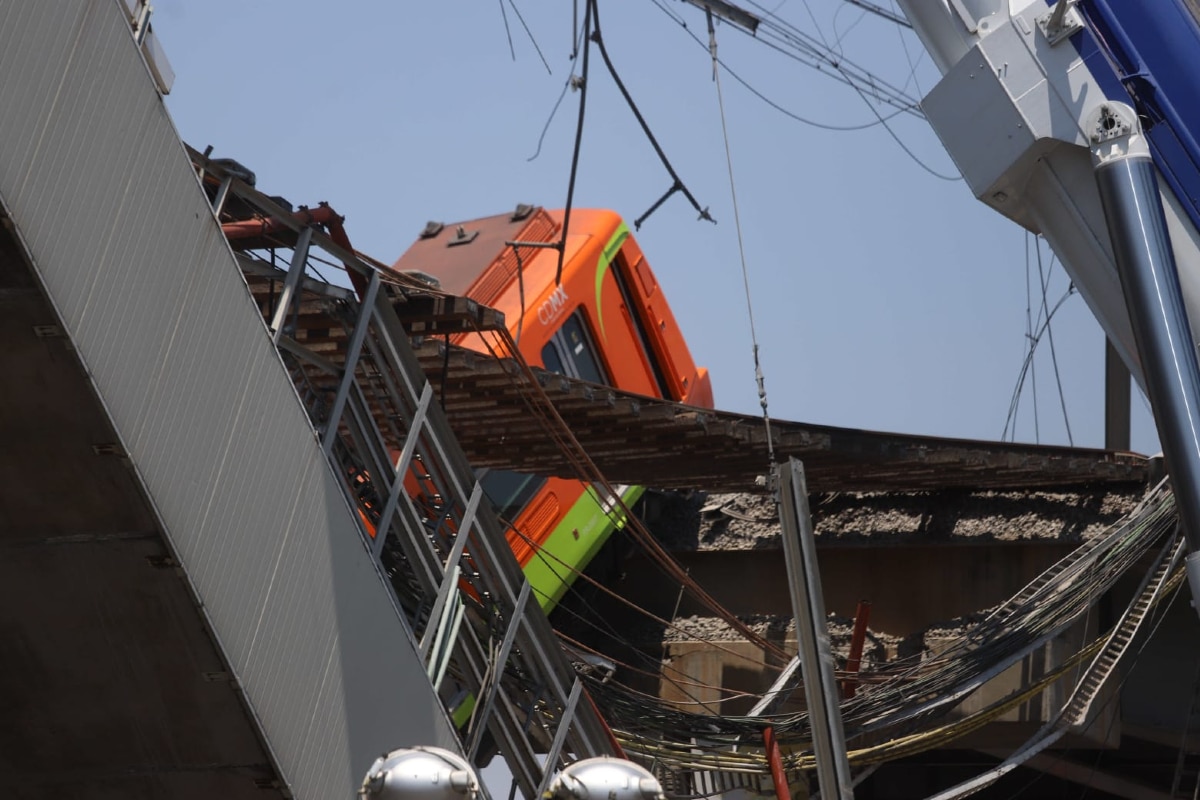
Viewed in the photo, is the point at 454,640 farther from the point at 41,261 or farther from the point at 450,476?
the point at 41,261

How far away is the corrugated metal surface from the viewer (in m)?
5.82

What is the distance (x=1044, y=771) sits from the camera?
1467cm

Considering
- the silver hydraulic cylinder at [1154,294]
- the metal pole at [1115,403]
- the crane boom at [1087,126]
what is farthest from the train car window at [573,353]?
the silver hydraulic cylinder at [1154,294]

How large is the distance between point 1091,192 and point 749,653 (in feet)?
27.0

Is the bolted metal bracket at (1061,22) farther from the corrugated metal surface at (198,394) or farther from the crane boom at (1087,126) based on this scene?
the corrugated metal surface at (198,394)

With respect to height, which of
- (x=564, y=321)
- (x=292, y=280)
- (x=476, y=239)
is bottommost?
(x=292, y=280)

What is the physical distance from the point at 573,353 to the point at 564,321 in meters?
0.45

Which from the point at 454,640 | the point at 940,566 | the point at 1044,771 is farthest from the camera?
the point at 940,566

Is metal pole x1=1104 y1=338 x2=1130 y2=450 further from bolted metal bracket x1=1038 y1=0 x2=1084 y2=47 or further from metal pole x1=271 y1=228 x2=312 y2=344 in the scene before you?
metal pole x1=271 y1=228 x2=312 y2=344

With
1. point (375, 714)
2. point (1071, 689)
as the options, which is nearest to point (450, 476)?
point (375, 714)

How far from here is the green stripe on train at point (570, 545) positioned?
15.1 metres

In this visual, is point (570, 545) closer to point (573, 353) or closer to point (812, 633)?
point (573, 353)

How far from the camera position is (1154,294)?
7.08 metres

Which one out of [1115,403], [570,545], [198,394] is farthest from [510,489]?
[198,394]
